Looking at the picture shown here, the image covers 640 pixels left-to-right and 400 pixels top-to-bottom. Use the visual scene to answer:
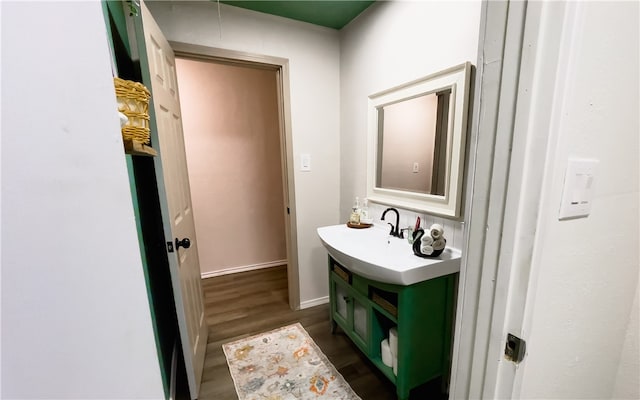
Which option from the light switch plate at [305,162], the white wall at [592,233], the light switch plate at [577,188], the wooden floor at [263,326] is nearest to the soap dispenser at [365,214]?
the light switch plate at [305,162]

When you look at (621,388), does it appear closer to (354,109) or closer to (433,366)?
(433,366)

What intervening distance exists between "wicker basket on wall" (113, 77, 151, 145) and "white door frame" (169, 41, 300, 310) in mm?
1046

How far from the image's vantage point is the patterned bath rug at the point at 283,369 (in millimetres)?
1413

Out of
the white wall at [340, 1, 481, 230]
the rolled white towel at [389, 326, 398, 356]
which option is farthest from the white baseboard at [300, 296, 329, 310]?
the rolled white towel at [389, 326, 398, 356]

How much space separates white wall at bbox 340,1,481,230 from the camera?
3.99 feet

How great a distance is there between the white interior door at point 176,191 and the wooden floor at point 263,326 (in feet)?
0.43

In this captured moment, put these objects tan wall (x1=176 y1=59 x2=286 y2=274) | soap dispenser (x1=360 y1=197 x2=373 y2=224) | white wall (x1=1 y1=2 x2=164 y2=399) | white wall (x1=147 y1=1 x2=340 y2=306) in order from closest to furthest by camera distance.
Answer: white wall (x1=1 y1=2 x2=164 y2=399), white wall (x1=147 y1=1 x2=340 y2=306), soap dispenser (x1=360 y1=197 x2=373 y2=224), tan wall (x1=176 y1=59 x2=286 y2=274)

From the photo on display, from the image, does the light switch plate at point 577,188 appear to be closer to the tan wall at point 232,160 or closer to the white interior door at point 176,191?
the white interior door at point 176,191

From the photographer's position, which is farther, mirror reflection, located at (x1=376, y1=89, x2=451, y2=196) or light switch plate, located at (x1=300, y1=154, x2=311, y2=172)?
light switch plate, located at (x1=300, y1=154, x2=311, y2=172)

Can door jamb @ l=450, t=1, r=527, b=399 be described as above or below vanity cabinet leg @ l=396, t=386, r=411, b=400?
above

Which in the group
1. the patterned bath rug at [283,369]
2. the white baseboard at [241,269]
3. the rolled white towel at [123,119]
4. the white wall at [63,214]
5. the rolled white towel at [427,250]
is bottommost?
the patterned bath rug at [283,369]

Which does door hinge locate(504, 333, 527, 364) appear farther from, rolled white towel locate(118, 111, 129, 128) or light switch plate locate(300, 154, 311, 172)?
light switch plate locate(300, 154, 311, 172)

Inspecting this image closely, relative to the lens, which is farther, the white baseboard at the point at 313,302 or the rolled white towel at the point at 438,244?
the white baseboard at the point at 313,302

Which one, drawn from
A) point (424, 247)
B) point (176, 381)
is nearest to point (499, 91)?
point (424, 247)
